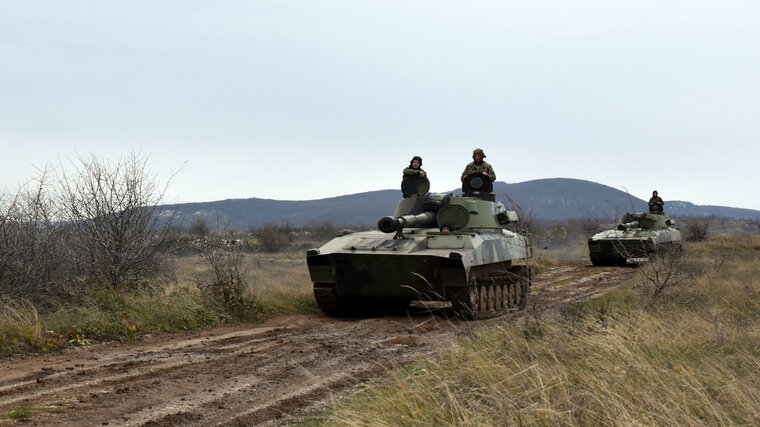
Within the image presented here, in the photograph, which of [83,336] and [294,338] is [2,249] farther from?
[294,338]

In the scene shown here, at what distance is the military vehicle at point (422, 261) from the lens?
11102mm

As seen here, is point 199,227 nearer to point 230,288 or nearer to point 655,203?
point 230,288

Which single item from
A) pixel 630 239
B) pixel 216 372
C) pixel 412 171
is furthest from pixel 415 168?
pixel 630 239

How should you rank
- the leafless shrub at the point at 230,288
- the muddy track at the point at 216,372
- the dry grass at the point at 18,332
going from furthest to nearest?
the leafless shrub at the point at 230,288 → the dry grass at the point at 18,332 → the muddy track at the point at 216,372

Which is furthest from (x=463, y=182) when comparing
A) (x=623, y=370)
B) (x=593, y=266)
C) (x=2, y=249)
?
(x=593, y=266)

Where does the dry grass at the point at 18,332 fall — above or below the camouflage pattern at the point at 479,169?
below

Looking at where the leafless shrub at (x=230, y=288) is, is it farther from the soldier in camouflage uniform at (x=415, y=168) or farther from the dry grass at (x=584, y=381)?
the dry grass at (x=584, y=381)

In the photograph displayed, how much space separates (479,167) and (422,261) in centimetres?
393

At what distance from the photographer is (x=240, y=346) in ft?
29.4

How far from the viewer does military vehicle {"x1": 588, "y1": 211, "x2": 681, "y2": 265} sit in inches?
922

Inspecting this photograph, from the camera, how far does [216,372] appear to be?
23.8ft

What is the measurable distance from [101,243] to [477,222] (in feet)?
22.1

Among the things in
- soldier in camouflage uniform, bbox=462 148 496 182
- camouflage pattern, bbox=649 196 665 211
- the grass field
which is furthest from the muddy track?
camouflage pattern, bbox=649 196 665 211

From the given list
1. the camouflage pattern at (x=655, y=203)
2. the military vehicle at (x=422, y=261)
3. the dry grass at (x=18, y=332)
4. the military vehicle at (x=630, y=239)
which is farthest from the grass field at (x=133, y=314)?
the camouflage pattern at (x=655, y=203)
